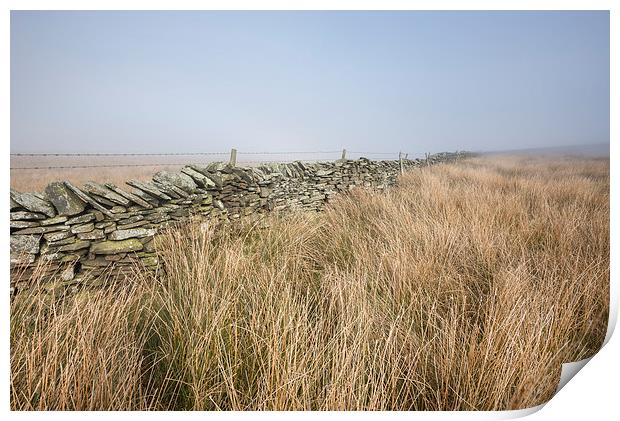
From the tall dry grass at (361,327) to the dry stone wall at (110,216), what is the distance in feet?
0.57

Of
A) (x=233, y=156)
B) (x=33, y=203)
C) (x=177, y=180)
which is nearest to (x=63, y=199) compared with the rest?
(x=33, y=203)

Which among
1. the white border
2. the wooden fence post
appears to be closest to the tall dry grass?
the white border

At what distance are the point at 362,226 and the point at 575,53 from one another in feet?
6.79

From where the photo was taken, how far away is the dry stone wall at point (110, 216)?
201cm

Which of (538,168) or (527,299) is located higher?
(538,168)

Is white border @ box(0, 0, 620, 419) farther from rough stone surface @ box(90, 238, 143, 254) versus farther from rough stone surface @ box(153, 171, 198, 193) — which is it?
rough stone surface @ box(153, 171, 198, 193)

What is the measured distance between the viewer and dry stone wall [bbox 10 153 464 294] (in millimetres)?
2014

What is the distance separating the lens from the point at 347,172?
18.8 ft

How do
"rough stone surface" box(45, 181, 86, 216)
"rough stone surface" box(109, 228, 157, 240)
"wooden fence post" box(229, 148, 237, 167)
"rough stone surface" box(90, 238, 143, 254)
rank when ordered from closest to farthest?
"rough stone surface" box(45, 181, 86, 216)
"rough stone surface" box(90, 238, 143, 254)
"rough stone surface" box(109, 228, 157, 240)
"wooden fence post" box(229, 148, 237, 167)

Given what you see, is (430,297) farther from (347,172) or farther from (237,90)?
(347,172)

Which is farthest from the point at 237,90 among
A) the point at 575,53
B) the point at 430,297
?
the point at 575,53

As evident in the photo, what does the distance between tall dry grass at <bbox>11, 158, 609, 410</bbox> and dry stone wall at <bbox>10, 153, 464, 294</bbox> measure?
17 cm
